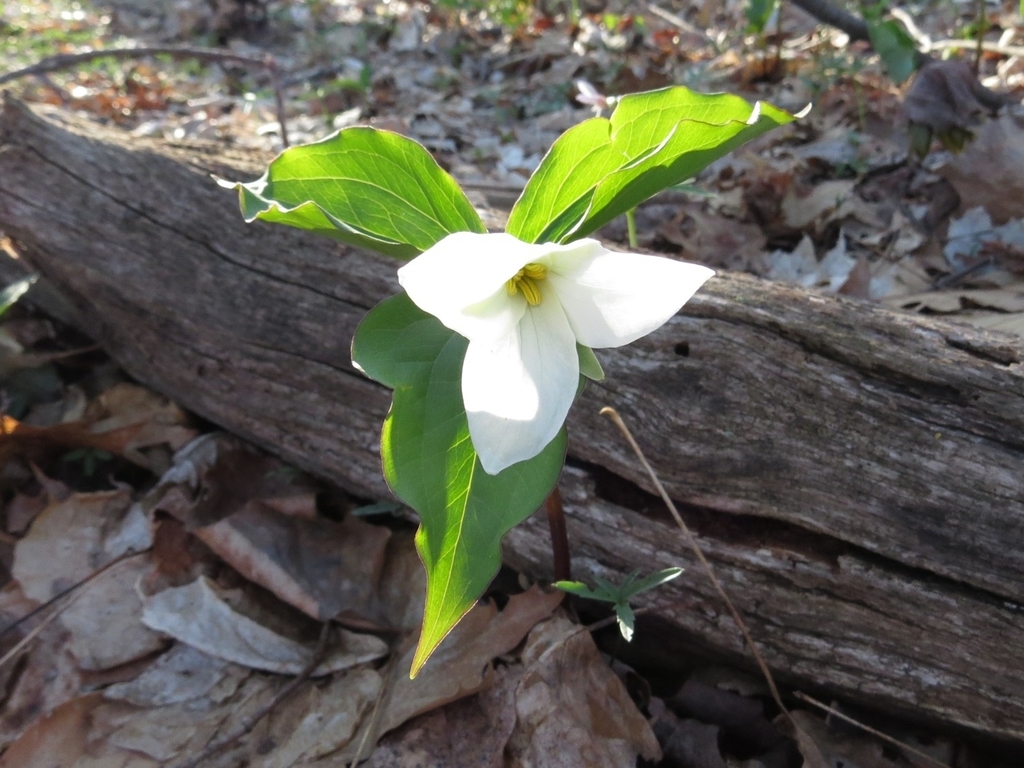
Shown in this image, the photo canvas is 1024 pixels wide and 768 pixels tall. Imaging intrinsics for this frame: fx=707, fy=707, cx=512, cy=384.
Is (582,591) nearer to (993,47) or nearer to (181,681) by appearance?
(181,681)

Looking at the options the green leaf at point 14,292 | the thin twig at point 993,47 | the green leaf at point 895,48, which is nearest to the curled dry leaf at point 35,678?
the green leaf at point 14,292

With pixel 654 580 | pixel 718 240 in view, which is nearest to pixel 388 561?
pixel 654 580

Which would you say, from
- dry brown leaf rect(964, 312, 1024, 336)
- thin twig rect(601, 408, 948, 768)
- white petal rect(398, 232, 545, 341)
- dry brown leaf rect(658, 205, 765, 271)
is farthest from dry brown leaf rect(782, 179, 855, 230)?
white petal rect(398, 232, 545, 341)

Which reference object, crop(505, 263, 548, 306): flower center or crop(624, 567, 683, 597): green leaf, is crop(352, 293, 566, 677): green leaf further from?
crop(624, 567, 683, 597): green leaf

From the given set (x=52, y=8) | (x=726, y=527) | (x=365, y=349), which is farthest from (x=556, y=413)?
(x=52, y=8)

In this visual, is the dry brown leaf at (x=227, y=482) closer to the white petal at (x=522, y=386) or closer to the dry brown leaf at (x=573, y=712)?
the dry brown leaf at (x=573, y=712)

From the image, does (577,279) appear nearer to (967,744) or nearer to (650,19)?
(967,744)

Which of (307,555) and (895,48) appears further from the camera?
(895,48)
